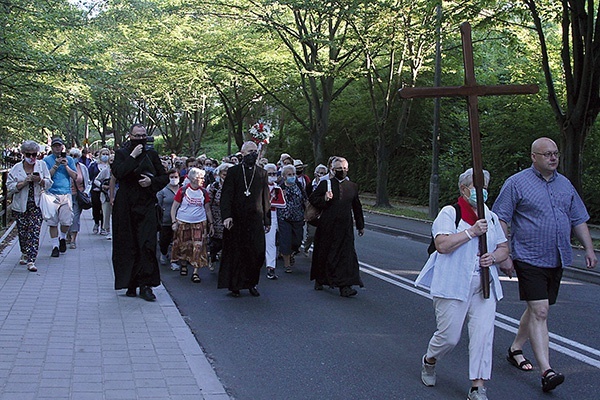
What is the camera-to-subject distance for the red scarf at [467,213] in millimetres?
5421

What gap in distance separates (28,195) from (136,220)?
8.98ft

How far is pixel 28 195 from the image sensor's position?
418 inches

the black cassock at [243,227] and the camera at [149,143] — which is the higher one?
the camera at [149,143]

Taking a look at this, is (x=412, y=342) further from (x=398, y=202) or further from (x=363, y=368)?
(x=398, y=202)

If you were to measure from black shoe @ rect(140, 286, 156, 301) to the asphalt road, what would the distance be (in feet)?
1.31

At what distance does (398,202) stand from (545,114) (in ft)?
39.1

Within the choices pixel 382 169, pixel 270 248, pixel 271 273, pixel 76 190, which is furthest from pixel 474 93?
pixel 382 169

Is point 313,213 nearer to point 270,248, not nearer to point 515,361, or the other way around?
point 270,248

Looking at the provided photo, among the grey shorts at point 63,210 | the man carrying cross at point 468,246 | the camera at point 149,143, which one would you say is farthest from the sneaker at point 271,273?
the man carrying cross at point 468,246

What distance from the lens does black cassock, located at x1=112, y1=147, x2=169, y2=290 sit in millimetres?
8672

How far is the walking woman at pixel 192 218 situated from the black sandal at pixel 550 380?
20.3 feet

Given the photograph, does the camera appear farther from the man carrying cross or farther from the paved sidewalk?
the man carrying cross

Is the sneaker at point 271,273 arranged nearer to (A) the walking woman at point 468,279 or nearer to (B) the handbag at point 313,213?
(B) the handbag at point 313,213

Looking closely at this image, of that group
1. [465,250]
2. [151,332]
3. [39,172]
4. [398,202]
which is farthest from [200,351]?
[398,202]
